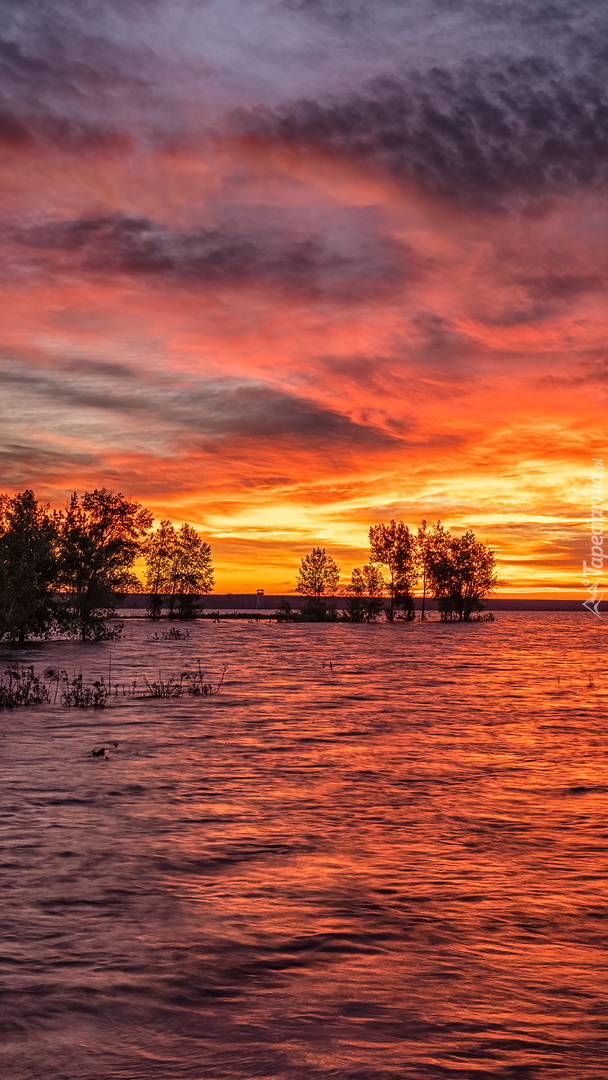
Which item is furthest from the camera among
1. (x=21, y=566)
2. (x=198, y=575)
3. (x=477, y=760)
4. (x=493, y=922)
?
(x=198, y=575)

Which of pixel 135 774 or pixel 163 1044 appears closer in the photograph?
pixel 163 1044

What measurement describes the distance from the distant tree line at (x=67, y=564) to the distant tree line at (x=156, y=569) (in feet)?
0.39

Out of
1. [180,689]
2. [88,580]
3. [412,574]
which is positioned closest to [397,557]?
[412,574]

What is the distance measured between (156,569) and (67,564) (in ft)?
251

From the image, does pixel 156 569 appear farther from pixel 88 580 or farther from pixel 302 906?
pixel 302 906

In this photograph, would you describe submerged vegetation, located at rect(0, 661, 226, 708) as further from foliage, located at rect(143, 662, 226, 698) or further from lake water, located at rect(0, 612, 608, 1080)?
lake water, located at rect(0, 612, 608, 1080)

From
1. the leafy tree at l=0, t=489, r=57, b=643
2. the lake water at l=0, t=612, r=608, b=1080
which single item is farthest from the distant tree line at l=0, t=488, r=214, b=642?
the lake water at l=0, t=612, r=608, b=1080

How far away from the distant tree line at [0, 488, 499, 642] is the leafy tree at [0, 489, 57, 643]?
0.16 m

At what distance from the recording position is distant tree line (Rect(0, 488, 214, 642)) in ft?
172

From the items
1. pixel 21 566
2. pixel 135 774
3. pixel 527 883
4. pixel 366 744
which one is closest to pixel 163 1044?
pixel 527 883

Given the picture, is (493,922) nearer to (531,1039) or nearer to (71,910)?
(531,1039)

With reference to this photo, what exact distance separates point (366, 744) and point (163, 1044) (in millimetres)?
18100

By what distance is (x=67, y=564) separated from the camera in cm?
7781

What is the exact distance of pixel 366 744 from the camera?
2512 cm
